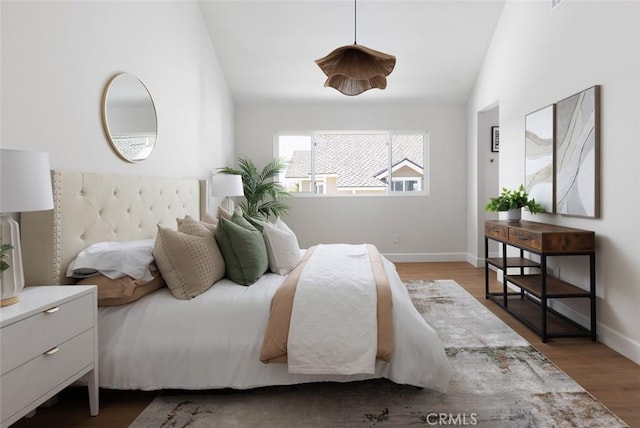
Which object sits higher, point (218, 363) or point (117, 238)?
point (117, 238)

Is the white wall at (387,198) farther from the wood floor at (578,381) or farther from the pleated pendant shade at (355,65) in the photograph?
the pleated pendant shade at (355,65)

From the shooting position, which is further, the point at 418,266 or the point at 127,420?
the point at 418,266

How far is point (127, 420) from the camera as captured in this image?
1.80 metres

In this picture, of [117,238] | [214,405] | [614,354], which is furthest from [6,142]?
[614,354]

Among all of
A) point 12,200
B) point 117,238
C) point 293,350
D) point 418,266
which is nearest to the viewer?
point 12,200

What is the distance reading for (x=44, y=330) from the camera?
1479 millimetres

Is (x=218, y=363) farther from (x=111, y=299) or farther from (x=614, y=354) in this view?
(x=614, y=354)

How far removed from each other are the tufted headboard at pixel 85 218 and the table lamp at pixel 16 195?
1.09 feet

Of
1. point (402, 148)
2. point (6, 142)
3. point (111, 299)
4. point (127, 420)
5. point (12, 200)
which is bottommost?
point (127, 420)

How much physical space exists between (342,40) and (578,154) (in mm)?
2849

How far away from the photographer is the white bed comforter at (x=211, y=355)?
1879mm

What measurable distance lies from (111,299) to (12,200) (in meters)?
0.76

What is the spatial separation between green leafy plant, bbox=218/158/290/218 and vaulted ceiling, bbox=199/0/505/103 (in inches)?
39.6

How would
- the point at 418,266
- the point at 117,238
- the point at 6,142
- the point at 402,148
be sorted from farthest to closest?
the point at 402,148, the point at 418,266, the point at 117,238, the point at 6,142
